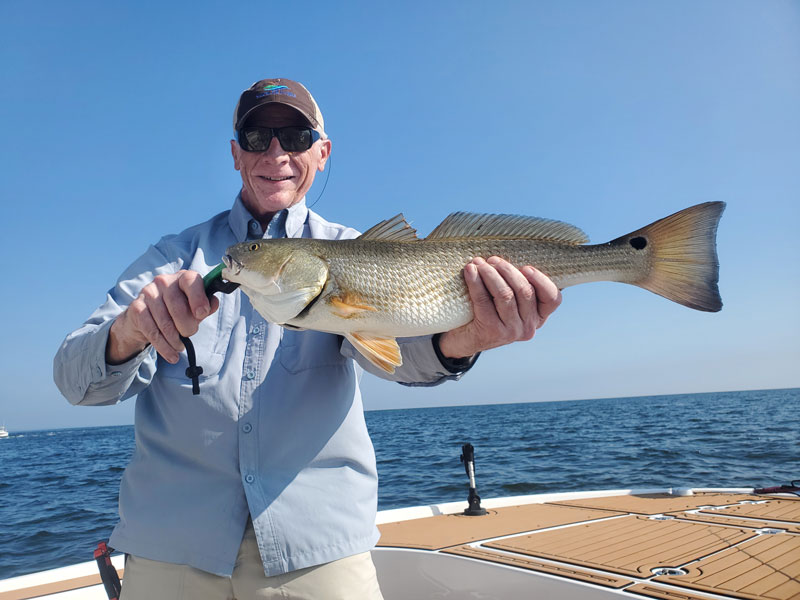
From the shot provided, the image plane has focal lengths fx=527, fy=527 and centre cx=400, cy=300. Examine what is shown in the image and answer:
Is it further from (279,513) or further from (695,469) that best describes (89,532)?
(695,469)

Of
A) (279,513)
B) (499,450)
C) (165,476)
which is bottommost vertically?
(499,450)

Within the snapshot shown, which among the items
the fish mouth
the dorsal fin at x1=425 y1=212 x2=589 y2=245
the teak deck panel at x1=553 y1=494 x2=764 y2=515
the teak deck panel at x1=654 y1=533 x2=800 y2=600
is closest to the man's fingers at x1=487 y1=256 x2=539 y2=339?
the dorsal fin at x1=425 y1=212 x2=589 y2=245

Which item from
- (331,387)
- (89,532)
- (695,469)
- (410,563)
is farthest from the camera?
(695,469)

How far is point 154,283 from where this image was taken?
215 centimetres

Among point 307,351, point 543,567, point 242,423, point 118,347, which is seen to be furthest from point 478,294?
point 543,567

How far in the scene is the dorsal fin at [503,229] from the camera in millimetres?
2928

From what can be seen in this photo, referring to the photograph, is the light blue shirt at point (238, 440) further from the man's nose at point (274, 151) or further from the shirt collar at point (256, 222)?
the man's nose at point (274, 151)

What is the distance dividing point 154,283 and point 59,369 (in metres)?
0.76

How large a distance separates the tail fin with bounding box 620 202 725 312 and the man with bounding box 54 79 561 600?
61 cm

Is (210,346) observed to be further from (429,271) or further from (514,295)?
(514,295)

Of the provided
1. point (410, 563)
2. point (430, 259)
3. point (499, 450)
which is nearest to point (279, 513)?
point (430, 259)

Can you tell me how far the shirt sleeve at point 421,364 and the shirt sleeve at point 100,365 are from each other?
1.00 metres

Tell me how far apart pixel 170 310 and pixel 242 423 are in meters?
0.69

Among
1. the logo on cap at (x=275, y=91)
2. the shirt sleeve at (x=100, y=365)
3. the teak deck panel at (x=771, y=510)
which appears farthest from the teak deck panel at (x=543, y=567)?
the logo on cap at (x=275, y=91)
